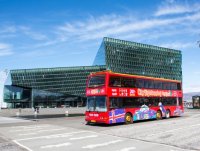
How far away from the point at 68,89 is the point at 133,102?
9159 cm

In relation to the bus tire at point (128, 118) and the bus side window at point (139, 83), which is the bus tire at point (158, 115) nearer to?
the bus side window at point (139, 83)

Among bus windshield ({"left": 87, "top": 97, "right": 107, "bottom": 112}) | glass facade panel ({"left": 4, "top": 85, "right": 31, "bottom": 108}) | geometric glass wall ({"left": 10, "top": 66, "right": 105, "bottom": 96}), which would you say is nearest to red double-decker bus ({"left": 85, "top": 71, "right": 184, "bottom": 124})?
bus windshield ({"left": 87, "top": 97, "right": 107, "bottom": 112})

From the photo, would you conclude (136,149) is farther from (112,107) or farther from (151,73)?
(151,73)

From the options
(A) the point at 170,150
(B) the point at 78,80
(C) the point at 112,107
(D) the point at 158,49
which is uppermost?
(D) the point at 158,49

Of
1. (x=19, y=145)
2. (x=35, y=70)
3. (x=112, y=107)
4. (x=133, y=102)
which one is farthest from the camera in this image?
(x=35, y=70)

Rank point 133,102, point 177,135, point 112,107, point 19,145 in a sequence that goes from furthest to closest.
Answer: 1. point 133,102
2. point 112,107
3. point 177,135
4. point 19,145

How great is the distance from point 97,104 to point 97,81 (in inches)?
70.0

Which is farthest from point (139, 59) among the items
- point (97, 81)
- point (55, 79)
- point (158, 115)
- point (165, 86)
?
point (97, 81)

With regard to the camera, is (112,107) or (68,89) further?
(68,89)

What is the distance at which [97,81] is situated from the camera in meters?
23.3

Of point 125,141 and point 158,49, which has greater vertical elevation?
point 158,49

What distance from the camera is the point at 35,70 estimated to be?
368ft

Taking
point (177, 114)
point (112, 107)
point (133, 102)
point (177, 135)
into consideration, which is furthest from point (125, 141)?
point (177, 114)

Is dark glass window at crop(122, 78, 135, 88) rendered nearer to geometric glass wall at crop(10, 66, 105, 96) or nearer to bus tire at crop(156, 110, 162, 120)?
bus tire at crop(156, 110, 162, 120)
